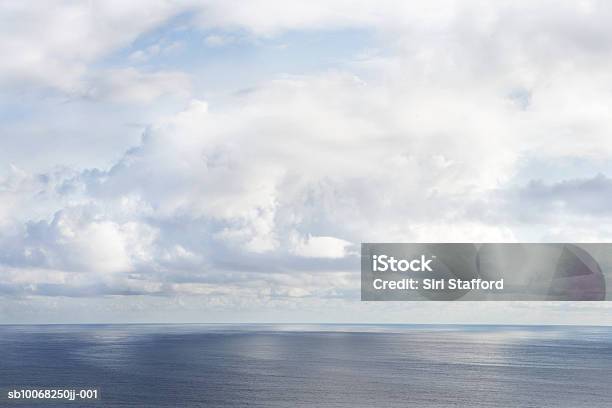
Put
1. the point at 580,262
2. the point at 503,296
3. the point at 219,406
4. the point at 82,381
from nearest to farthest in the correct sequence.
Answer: the point at 503,296
the point at 580,262
the point at 219,406
the point at 82,381

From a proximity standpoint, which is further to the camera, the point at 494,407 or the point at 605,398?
the point at 605,398

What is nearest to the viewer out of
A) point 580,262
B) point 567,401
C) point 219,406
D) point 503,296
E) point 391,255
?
point 391,255

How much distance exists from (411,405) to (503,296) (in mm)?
82486

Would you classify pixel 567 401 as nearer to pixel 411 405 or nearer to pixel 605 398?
pixel 605 398

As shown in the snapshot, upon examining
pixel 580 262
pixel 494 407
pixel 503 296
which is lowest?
pixel 494 407

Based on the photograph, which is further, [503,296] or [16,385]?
[16,385]

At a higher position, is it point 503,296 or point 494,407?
point 503,296

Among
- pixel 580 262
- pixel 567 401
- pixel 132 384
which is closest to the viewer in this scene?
pixel 580 262

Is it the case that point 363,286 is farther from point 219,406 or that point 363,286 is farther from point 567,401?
point 567,401

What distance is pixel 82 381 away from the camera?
649 ft

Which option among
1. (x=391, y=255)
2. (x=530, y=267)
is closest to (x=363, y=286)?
(x=391, y=255)

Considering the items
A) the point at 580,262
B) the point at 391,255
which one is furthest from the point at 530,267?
the point at 391,255

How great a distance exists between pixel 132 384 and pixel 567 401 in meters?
123

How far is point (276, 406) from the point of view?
148 meters
